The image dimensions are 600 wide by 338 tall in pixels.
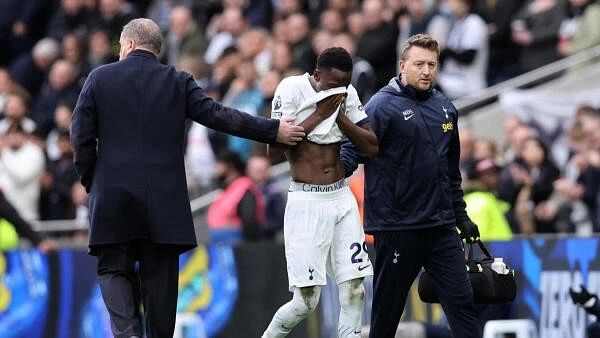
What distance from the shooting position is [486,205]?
46.7 ft

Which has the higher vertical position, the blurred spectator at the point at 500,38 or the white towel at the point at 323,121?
the blurred spectator at the point at 500,38

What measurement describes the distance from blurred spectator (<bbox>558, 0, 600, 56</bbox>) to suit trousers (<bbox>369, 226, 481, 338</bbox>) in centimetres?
741

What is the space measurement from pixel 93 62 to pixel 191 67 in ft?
6.89

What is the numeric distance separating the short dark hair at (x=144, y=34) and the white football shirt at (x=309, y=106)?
0.96 metres

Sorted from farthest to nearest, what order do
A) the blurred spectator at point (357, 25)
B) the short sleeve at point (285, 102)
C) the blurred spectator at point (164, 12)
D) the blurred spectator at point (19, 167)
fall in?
the blurred spectator at point (164, 12) < the blurred spectator at point (357, 25) < the blurred spectator at point (19, 167) < the short sleeve at point (285, 102)

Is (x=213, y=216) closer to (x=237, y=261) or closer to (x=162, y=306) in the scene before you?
(x=237, y=261)

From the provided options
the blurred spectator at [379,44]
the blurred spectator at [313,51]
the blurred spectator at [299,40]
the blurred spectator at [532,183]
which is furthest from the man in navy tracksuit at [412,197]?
the blurred spectator at [299,40]

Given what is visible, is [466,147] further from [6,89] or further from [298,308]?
[6,89]

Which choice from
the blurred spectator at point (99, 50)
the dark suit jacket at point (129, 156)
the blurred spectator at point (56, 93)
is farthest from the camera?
the blurred spectator at point (99, 50)

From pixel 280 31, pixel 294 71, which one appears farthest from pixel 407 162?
pixel 280 31

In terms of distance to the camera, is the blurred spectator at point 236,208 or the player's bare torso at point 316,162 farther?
the blurred spectator at point 236,208

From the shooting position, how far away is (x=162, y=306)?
1063cm

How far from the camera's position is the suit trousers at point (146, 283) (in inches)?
418

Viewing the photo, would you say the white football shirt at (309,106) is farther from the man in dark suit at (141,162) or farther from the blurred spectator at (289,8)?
the blurred spectator at (289,8)
